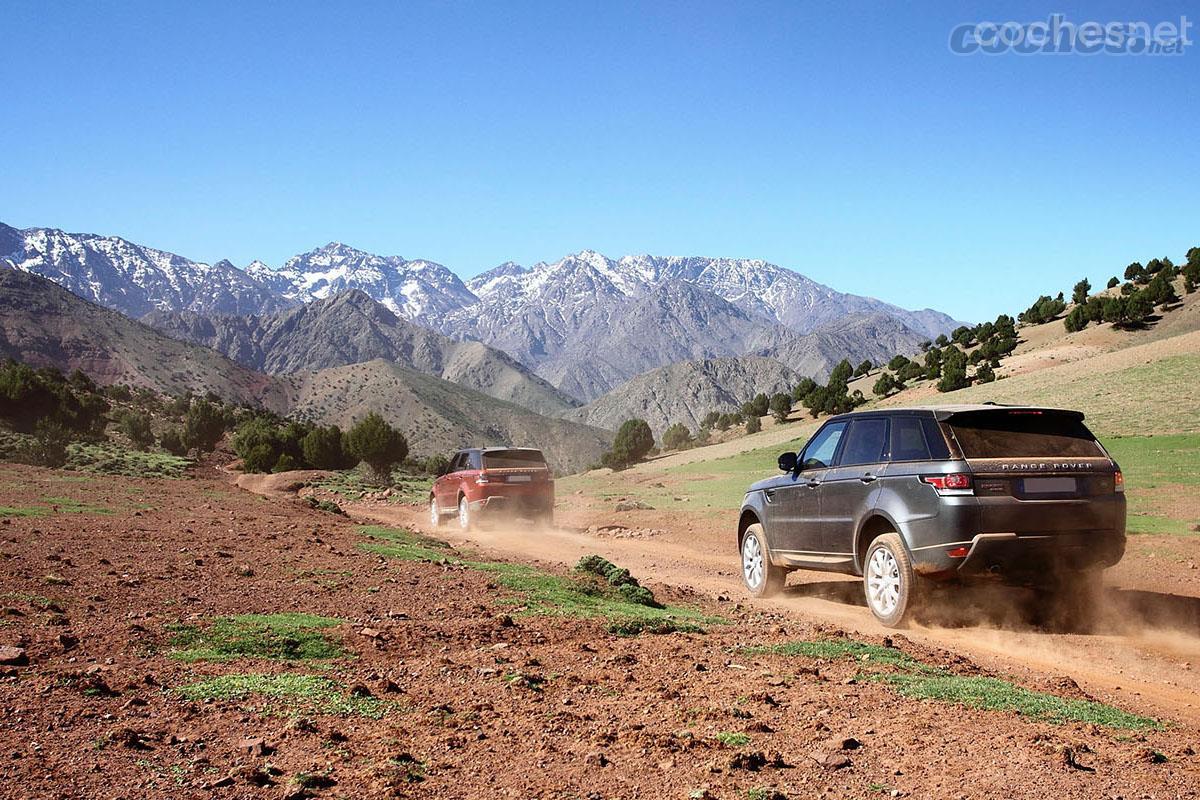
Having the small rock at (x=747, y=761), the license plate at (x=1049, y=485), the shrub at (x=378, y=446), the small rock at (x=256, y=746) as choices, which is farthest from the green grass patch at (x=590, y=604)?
the shrub at (x=378, y=446)

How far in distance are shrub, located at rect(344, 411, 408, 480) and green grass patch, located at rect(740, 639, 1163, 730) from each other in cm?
4183

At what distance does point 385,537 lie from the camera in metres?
16.3

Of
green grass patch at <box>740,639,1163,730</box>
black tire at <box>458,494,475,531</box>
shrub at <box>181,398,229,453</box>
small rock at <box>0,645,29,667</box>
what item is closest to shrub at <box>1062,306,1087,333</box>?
shrub at <box>181,398,229,453</box>

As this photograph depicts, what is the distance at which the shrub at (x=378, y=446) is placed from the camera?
159 ft

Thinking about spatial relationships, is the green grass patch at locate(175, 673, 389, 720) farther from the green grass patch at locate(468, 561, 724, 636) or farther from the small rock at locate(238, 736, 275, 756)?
the green grass patch at locate(468, 561, 724, 636)

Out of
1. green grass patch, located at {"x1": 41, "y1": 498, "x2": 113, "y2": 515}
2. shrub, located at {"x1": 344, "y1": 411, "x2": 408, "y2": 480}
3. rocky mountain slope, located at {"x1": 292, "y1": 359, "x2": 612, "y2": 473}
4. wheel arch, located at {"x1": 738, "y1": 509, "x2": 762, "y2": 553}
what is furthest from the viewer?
rocky mountain slope, located at {"x1": 292, "y1": 359, "x2": 612, "y2": 473}

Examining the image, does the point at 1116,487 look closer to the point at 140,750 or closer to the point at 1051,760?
the point at 1051,760

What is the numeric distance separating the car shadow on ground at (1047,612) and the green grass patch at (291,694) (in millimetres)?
5637

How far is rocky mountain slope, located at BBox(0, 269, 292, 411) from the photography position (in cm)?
15050

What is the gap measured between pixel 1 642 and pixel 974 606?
8.77m

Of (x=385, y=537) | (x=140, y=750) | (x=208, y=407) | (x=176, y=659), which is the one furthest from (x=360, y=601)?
(x=208, y=407)

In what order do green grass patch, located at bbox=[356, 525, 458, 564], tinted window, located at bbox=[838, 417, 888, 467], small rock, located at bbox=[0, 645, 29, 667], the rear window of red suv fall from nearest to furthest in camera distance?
small rock, located at bbox=[0, 645, 29, 667] < tinted window, located at bbox=[838, 417, 888, 467] < green grass patch, located at bbox=[356, 525, 458, 564] < the rear window of red suv

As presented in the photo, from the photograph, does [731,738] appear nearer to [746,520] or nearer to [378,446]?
[746,520]

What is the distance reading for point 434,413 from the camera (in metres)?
156
